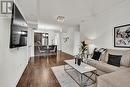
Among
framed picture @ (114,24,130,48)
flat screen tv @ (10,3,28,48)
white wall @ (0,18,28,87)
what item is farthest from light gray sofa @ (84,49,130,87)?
flat screen tv @ (10,3,28,48)

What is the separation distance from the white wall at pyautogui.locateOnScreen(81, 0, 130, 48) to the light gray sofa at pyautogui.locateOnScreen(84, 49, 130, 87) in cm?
85

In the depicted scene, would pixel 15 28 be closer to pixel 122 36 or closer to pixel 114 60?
pixel 114 60

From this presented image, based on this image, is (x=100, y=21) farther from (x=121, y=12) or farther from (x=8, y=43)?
(x=8, y=43)

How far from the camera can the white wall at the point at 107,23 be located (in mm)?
3078

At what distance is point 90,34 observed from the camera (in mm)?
4941

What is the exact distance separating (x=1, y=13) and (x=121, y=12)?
3781 millimetres

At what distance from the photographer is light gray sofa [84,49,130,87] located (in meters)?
1.55

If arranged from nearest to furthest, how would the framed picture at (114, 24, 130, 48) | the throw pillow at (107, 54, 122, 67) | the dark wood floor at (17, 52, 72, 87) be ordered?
the dark wood floor at (17, 52, 72, 87)
the throw pillow at (107, 54, 122, 67)
the framed picture at (114, 24, 130, 48)

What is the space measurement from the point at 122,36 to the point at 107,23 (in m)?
0.93

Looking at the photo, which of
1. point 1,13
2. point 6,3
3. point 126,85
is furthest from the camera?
point 6,3

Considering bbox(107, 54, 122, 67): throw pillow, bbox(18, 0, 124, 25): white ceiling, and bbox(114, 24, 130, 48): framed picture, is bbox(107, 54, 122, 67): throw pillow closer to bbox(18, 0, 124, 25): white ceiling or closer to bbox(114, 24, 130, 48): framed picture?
bbox(114, 24, 130, 48): framed picture

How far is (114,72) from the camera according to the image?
2012mm

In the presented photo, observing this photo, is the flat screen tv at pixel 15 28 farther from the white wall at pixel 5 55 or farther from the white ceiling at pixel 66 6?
the white ceiling at pixel 66 6

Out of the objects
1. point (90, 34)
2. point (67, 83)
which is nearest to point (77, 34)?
point (90, 34)
